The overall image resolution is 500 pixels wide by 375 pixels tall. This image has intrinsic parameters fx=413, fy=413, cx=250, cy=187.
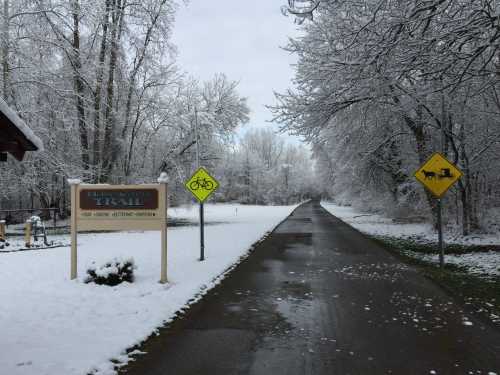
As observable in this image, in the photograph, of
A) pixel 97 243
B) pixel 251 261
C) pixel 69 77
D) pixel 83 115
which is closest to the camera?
pixel 251 261

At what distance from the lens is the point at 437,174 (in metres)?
10.4

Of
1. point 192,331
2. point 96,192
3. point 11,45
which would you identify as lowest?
point 192,331

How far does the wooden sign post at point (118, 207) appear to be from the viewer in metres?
8.80

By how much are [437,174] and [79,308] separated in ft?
28.5

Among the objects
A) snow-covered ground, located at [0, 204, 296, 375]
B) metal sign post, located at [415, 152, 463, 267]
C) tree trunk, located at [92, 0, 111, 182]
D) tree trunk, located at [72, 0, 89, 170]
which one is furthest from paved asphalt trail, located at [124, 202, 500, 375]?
tree trunk, located at [92, 0, 111, 182]

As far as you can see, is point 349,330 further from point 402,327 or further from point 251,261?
point 251,261

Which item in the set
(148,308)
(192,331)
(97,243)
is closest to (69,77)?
(97,243)

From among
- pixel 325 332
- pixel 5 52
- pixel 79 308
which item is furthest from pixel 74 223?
pixel 5 52

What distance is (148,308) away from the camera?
662 cm

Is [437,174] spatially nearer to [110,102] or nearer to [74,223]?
[74,223]

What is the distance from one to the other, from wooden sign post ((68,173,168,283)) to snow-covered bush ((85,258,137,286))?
2.28 feet

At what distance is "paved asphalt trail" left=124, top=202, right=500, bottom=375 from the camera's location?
4.36 meters

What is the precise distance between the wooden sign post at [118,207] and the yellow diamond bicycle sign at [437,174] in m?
6.45

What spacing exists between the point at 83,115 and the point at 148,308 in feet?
56.4
